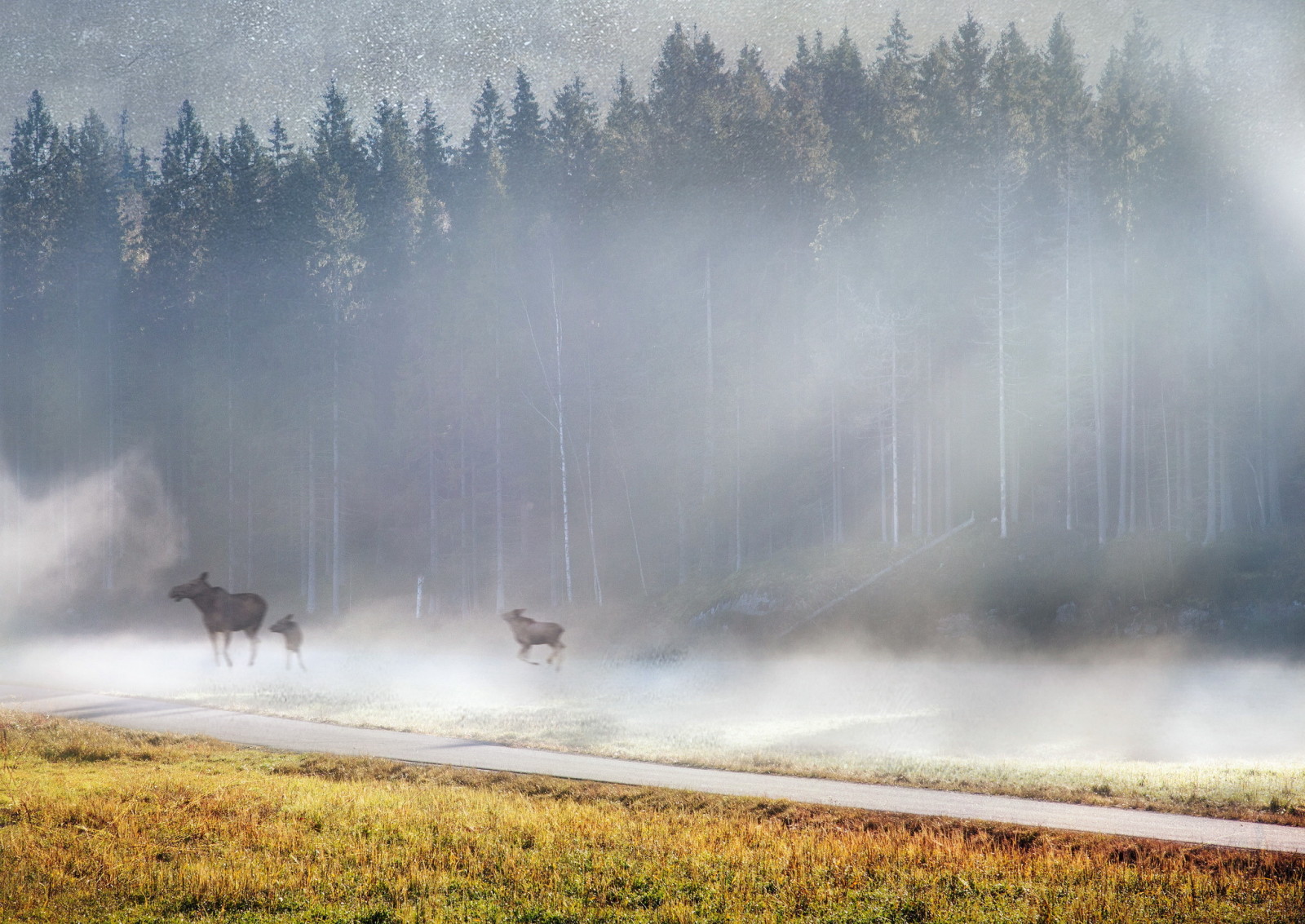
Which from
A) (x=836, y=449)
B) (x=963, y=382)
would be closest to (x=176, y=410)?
(x=836, y=449)

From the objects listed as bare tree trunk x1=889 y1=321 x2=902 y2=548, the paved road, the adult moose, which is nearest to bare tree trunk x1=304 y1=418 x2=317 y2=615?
the paved road

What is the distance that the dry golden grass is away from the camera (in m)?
11.3

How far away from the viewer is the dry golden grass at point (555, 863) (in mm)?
11258

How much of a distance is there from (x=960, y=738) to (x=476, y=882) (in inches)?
706

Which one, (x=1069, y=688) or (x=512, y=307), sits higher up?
(x=512, y=307)

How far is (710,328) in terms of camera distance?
51375mm

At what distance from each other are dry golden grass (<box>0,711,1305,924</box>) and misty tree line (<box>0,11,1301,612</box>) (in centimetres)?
3094

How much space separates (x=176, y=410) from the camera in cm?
6844

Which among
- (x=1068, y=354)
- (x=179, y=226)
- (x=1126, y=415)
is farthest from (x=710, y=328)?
(x=179, y=226)

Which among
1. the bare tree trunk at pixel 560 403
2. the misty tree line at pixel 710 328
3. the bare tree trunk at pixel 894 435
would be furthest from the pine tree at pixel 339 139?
the bare tree trunk at pixel 894 435

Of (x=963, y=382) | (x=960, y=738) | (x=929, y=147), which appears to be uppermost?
(x=929, y=147)

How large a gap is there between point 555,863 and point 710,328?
40.3 m

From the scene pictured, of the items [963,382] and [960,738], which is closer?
[960,738]

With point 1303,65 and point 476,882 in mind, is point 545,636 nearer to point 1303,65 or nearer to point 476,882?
point 476,882
